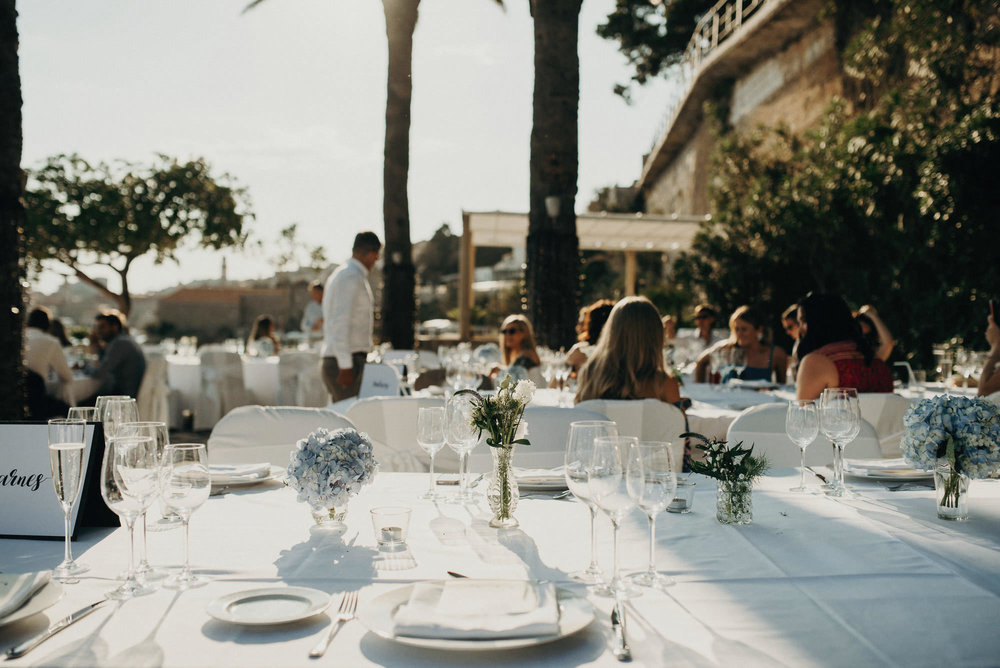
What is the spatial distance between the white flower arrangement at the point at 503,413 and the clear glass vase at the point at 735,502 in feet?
1.48

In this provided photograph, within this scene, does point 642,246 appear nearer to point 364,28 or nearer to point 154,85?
point 364,28

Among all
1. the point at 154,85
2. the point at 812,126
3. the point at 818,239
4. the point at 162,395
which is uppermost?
the point at 812,126

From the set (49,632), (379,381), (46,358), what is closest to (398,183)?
(46,358)

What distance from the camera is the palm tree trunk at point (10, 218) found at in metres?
→ 3.82

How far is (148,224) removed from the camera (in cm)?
1938

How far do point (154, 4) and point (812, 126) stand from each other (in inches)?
496

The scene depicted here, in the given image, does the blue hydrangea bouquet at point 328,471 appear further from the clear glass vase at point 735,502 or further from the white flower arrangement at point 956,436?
the white flower arrangement at point 956,436

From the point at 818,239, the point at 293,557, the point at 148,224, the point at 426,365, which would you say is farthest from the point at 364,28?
the point at 148,224

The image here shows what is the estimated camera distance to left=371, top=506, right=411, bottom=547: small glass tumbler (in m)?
1.61

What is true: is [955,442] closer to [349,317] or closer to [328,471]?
[328,471]

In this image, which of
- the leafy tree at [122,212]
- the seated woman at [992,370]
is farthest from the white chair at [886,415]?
the leafy tree at [122,212]

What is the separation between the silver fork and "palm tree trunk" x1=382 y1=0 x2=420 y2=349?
8721 mm

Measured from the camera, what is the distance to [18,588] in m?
1.23

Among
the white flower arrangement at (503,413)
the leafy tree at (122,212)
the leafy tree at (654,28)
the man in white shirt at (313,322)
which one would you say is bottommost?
the white flower arrangement at (503,413)
